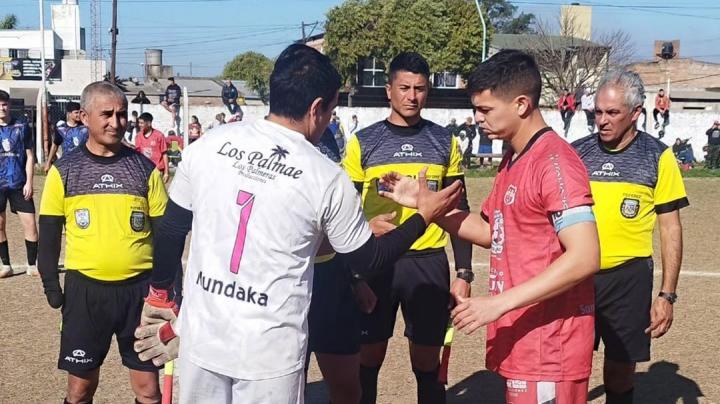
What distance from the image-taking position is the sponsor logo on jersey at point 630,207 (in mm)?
4883

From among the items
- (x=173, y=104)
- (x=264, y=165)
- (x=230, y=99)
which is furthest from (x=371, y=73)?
(x=264, y=165)

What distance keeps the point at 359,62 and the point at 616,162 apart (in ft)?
158

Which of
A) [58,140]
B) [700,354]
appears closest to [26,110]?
[58,140]

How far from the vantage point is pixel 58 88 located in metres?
49.3

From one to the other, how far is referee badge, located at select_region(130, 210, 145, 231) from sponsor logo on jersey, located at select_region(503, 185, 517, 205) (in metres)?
2.32

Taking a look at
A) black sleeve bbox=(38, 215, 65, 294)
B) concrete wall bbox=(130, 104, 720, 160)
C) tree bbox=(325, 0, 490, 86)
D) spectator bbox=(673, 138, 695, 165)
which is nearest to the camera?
black sleeve bbox=(38, 215, 65, 294)

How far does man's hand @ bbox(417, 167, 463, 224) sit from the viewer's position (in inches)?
147

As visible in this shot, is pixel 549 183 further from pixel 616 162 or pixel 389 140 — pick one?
pixel 389 140

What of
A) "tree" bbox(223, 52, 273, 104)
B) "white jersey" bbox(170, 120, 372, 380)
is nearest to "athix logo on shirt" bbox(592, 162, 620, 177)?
"white jersey" bbox(170, 120, 372, 380)

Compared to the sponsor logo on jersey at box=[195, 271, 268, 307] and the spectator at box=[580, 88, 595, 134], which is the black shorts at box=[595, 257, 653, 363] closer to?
the sponsor logo on jersey at box=[195, 271, 268, 307]

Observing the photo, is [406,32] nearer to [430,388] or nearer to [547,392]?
[430,388]

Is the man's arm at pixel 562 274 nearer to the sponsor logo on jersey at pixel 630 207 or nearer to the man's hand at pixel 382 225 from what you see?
the man's hand at pixel 382 225

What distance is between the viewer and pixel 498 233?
3.55 m

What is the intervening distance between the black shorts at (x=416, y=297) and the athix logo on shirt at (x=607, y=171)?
1137 millimetres
